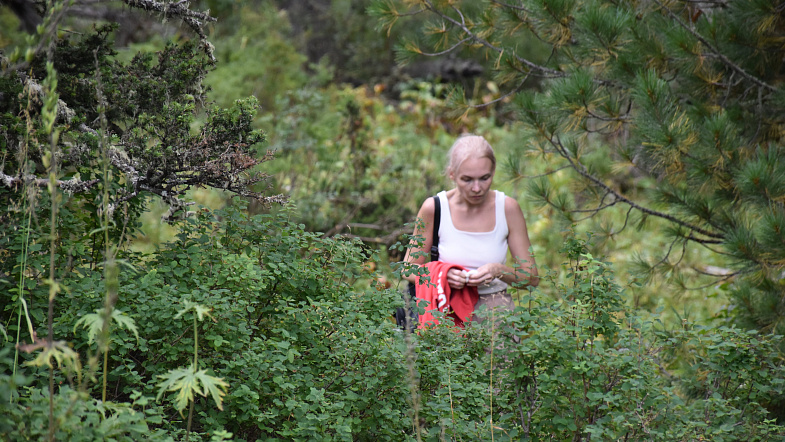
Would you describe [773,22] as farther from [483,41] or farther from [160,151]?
[160,151]

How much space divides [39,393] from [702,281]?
20.8 ft

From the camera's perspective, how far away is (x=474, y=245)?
3666mm

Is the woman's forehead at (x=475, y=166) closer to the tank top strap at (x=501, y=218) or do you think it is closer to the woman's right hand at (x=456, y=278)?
the tank top strap at (x=501, y=218)

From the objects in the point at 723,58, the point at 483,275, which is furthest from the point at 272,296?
the point at 723,58

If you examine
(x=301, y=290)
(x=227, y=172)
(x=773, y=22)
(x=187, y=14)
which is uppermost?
(x=773, y=22)

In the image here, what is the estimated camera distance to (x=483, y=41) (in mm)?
4309

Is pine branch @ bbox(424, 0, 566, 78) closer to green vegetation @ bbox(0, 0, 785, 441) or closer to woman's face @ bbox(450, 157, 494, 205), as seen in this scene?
green vegetation @ bbox(0, 0, 785, 441)

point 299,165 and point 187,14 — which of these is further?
point 299,165

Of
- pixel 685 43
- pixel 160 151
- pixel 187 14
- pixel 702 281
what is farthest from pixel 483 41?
pixel 702 281

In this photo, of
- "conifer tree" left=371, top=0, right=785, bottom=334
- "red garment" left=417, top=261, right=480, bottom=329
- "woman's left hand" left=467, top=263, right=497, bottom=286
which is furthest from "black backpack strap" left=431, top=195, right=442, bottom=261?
"conifer tree" left=371, top=0, right=785, bottom=334

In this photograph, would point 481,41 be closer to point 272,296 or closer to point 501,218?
point 501,218

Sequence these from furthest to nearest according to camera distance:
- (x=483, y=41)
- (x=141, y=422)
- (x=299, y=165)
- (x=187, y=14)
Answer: (x=299, y=165) → (x=483, y=41) → (x=187, y=14) → (x=141, y=422)

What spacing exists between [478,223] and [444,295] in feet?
1.69

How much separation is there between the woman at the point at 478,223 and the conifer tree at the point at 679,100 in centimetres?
67
